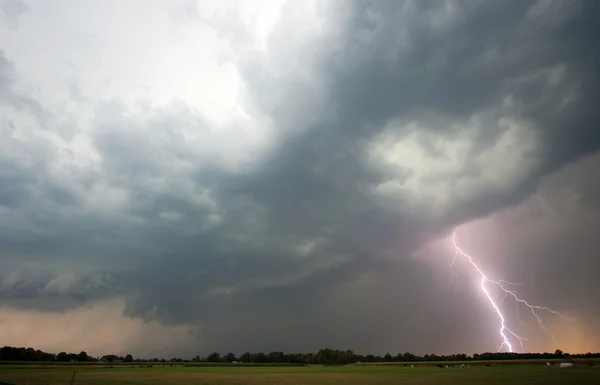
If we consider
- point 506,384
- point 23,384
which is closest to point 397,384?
point 506,384

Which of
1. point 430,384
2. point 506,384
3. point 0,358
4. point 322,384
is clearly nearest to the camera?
point 506,384

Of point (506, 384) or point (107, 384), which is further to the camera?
point (107, 384)

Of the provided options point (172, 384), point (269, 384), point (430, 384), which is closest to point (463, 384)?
point (430, 384)

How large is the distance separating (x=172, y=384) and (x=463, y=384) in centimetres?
3770

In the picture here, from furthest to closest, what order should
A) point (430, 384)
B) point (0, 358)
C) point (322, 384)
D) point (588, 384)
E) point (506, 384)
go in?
1. point (0, 358)
2. point (322, 384)
3. point (430, 384)
4. point (506, 384)
5. point (588, 384)

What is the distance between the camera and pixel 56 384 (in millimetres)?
49625

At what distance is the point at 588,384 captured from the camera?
43.4m

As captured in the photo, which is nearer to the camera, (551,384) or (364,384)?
(551,384)

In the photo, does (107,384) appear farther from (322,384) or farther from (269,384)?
(322,384)

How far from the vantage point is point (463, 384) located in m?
49.7

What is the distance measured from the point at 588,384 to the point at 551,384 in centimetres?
341

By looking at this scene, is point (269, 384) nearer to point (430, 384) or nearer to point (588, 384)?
point (430, 384)

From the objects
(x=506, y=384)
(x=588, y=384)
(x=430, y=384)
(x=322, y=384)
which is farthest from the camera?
(x=322, y=384)

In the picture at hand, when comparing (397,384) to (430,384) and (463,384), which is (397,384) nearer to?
(430,384)
